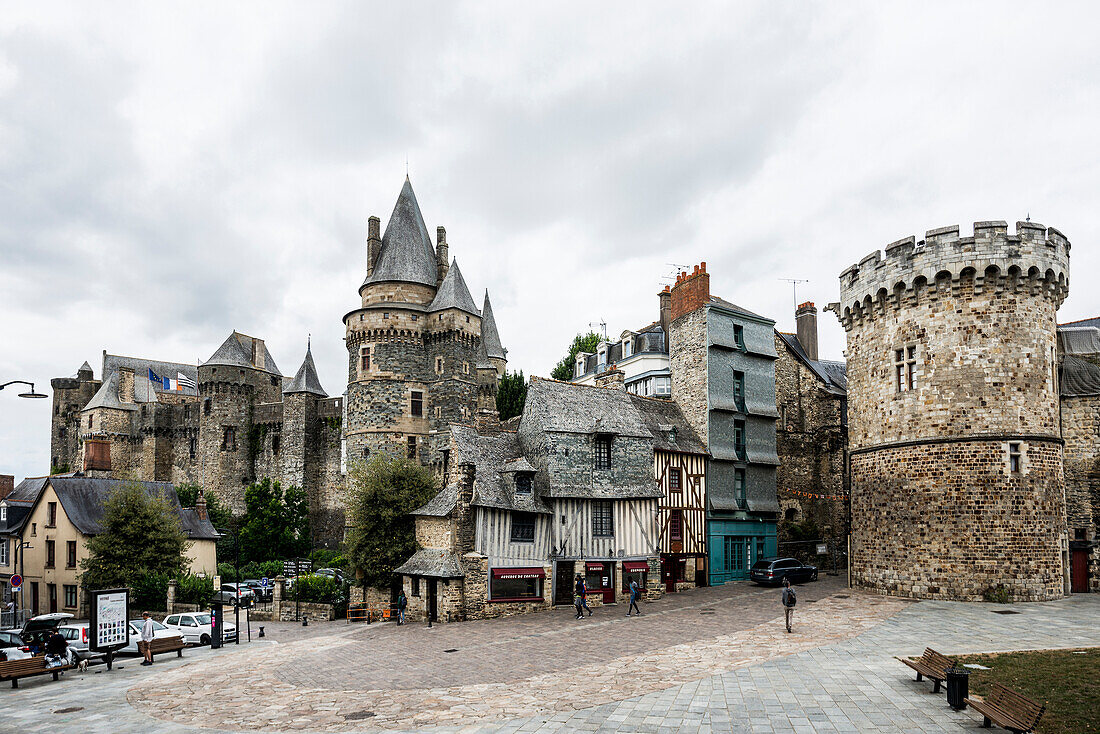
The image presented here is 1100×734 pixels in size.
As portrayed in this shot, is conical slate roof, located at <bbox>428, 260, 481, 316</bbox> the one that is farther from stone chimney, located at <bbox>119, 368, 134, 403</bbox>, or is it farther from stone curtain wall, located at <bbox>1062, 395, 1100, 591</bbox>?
stone chimney, located at <bbox>119, 368, 134, 403</bbox>

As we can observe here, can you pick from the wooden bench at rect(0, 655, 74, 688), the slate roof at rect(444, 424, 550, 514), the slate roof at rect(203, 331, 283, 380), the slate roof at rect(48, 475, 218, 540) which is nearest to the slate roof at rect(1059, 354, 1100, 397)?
the slate roof at rect(444, 424, 550, 514)

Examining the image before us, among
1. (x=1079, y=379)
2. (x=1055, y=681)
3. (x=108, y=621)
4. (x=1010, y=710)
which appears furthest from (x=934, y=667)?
(x=1079, y=379)

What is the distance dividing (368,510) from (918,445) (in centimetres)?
2057

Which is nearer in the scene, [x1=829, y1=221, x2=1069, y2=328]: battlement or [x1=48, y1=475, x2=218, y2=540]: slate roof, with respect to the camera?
[x1=829, y1=221, x2=1069, y2=328]: battlement

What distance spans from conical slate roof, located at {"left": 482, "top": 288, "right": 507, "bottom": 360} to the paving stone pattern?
39419mm

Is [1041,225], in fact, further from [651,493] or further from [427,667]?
[427,667]

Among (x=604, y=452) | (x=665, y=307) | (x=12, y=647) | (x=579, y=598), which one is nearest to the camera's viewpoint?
(x=12, y=647)

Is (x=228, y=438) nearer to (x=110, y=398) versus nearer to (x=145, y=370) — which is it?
(x=110, y=398)

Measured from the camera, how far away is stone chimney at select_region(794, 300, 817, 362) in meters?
44.9

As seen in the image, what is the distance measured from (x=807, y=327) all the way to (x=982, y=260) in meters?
20.5

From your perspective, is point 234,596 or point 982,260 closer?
point 982,260

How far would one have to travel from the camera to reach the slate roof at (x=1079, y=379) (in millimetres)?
28127

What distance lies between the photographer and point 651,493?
101 feet

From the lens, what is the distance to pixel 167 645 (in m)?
21.7
